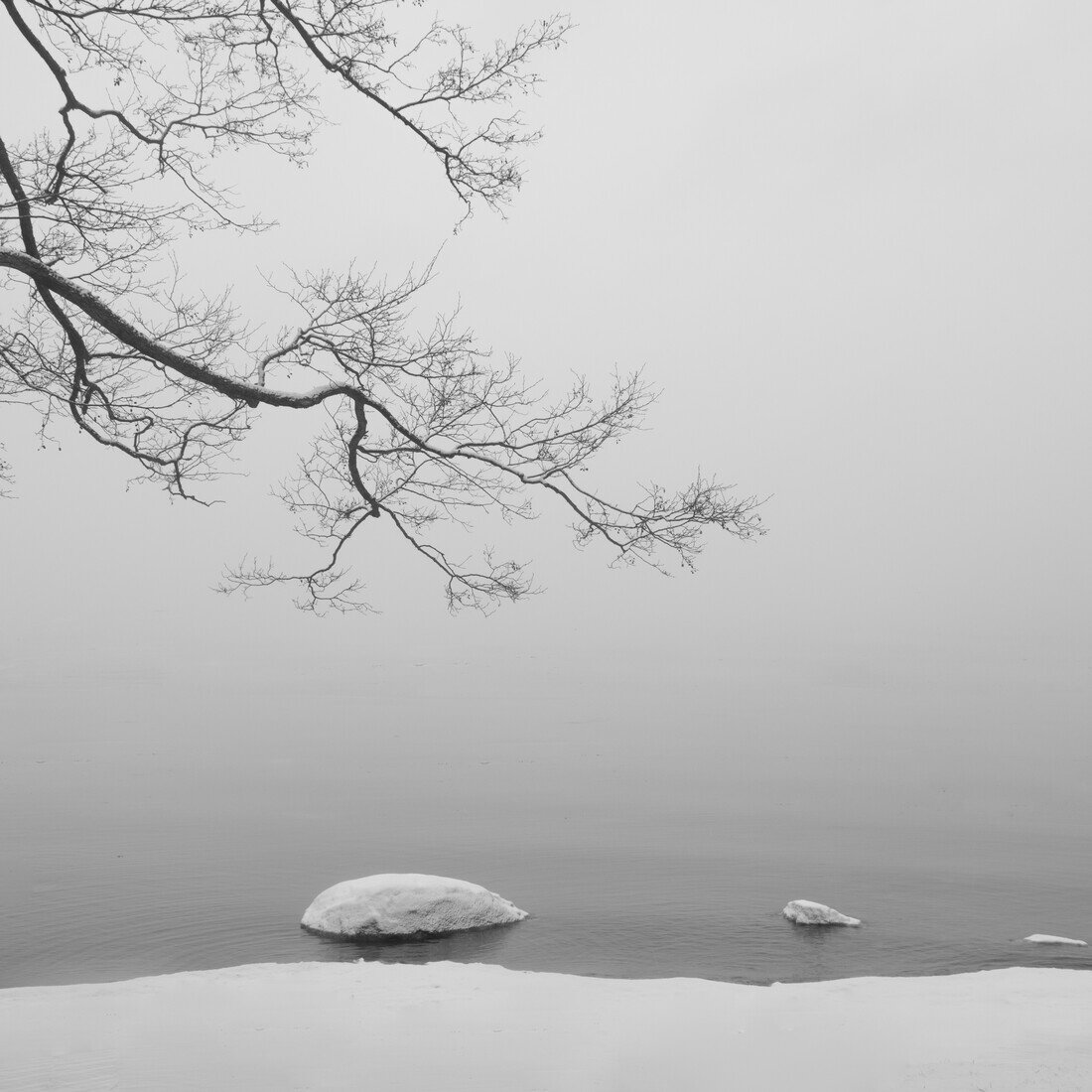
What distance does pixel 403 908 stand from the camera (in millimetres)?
14062

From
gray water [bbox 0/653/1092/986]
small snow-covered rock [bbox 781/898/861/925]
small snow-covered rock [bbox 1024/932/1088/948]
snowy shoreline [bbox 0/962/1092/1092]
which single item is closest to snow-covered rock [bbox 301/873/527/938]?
gray water [bbox 0/653/1092/986]

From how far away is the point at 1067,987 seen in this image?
10.8 m

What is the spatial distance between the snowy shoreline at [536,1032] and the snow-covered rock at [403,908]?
2439 millimetres

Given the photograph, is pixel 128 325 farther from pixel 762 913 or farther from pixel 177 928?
pixel 762 913

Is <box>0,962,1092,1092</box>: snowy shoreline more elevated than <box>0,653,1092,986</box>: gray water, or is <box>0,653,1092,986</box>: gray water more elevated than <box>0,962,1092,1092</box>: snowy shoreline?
<box>0,653,1092,986</box>: gray water

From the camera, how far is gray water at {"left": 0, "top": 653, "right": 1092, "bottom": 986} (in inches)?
550

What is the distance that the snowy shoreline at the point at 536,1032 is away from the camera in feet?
26.6

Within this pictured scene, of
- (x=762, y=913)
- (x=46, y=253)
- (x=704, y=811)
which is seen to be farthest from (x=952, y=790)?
(x=46, y=253)

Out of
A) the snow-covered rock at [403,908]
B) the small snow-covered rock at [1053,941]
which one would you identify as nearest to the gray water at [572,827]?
the small snow-covered rock at [1053,941]

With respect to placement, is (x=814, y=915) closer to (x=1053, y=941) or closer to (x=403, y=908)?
(x=1053, y=941)

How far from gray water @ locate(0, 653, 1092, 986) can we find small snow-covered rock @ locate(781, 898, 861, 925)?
0.81 ft

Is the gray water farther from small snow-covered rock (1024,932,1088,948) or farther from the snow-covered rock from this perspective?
the snow-covered rock

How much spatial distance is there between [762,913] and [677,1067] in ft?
24.6

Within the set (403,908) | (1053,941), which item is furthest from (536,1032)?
(1053,941)
